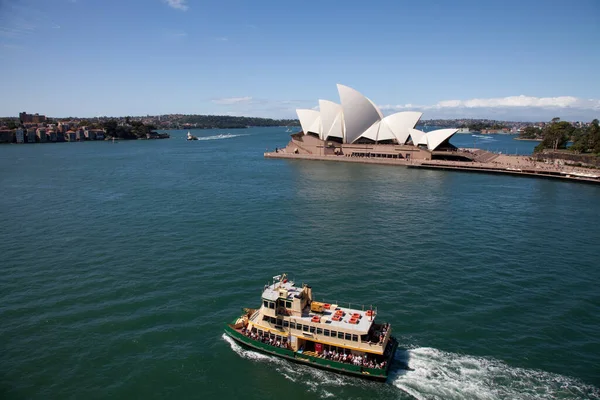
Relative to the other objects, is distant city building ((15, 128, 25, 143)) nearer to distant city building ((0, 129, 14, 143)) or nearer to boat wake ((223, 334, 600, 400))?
distant city building ((0, 129, 14, 143))

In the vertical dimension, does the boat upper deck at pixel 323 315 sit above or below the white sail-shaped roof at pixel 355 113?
below

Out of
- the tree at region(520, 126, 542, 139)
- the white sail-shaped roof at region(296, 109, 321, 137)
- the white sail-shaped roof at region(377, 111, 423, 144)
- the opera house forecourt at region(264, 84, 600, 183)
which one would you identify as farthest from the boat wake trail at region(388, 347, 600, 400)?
the tree at region(520, 126, 542, 139)

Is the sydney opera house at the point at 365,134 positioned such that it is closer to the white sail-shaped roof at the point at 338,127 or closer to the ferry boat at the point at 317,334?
the white sail-shaped roof at the point at 338,127

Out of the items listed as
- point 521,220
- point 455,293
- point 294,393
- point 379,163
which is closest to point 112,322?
point 294,393

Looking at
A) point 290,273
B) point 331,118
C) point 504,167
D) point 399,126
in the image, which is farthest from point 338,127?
point 290,273

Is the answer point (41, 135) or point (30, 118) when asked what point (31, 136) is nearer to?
point (41, 135)

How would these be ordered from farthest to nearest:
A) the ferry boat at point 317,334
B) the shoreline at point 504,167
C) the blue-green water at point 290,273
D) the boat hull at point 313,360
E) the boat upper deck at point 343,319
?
1. the shoreline at point 504,167
2. the boat upper deck at point 343,319
3. the ferry boat at point 317,334
4. the blue-green water at point 290,273
5. the boat hull at point 313,360

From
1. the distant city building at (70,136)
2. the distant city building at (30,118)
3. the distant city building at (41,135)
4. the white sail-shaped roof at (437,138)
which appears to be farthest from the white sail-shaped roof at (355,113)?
the distant city building at (30,118)
